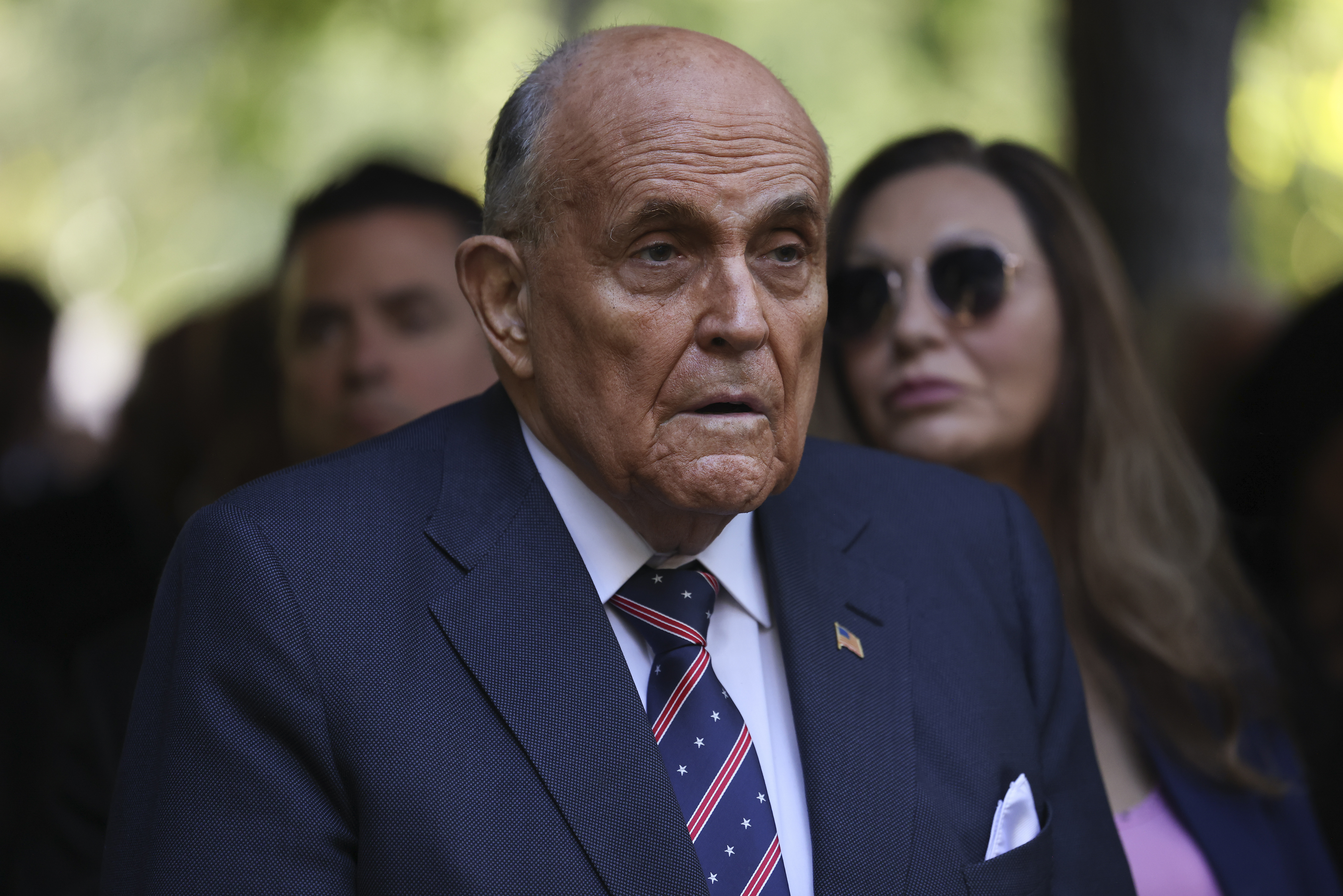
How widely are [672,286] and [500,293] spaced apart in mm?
355

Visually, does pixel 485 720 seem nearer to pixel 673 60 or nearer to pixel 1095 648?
pixel 673 60

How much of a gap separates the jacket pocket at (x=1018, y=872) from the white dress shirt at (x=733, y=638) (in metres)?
0.29

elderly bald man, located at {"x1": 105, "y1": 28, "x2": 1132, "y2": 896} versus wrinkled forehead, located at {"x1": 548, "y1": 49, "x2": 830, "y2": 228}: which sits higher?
wrinkled forehead, located at {"x1": 548, "y1": 49, "x2": 830, "y2": 228}

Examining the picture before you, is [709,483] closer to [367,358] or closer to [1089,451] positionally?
[367,358]

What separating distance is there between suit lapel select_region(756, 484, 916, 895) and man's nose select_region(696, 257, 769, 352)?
476 mm

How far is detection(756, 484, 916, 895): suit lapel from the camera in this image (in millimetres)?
1909

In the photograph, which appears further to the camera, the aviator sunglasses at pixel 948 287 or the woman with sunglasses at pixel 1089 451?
the aviator sunglasses at pixel 948 287

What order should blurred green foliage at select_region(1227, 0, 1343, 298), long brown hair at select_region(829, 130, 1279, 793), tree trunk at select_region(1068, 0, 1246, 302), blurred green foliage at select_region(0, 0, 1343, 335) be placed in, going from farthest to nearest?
1. blurred green foliage at select_region(0, 0, 1343, 335)
2. blurred green foliage at select_region(1227, 0, 1343, 298)
3. tree trunk at select_region(1068, 0, 1246, 302)
4. long brown hair at select_region(829, 130, 1279, 793)

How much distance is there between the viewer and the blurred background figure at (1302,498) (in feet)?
11.8

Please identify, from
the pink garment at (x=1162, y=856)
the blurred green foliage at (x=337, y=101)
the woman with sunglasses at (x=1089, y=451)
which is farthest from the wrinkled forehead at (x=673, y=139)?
the blurred green foliage at (x=337, y=101)

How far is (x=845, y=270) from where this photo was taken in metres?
3.16

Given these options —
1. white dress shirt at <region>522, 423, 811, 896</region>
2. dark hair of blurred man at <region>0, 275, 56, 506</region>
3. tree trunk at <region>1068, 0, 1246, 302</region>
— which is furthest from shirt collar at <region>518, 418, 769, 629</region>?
tree trunk at <region>1068, 0, 1246, 302</region>

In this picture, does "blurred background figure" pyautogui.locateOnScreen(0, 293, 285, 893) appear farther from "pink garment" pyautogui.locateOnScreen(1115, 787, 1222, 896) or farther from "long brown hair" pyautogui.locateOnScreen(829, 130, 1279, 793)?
"pink garment" pyautogui.locateOnScreen(1115, 787, 1222, 896)

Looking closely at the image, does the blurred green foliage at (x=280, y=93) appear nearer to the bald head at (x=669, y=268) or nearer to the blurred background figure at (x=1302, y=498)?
the blurred background figure at (x=1302, y=498)
